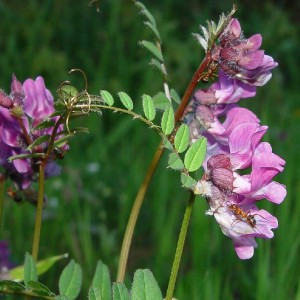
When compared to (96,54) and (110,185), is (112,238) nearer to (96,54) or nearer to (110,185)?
(110,185)

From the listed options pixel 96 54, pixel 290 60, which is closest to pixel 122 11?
pixel 96 54

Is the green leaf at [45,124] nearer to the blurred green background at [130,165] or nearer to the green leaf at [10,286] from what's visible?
the green leaf at [10,286]

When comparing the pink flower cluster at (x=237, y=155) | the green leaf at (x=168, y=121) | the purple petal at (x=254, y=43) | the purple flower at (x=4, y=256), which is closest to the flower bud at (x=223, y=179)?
the pink flower cluster at (x=237, y=155)

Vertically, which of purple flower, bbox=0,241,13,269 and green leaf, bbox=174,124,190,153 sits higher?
green leaf, bbox=174,124,190,153

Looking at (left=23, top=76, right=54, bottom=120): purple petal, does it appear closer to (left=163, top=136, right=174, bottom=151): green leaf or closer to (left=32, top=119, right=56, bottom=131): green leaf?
(left=32, top=119, right=56, bottom=131): green leaf

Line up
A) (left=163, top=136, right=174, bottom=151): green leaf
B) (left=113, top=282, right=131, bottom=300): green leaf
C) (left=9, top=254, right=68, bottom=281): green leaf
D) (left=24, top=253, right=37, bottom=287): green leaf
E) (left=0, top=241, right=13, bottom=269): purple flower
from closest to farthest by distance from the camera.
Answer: (left=113, top=282, right=131, bottom=300): green leaf < (left=163, top=136, right=174, bottom=151): green leaf < (left=24, top=253, right=37, bottom=287): green leaf < (left=9, top=254, right=68, bottom=281): green leaf < (left=0, top=241, right=13, bottom=269): purple flower

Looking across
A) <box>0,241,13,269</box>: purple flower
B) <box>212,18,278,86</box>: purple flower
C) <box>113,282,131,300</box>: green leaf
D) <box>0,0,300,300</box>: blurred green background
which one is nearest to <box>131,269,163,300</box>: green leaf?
<box>113,282,131,300</box>: green leaf

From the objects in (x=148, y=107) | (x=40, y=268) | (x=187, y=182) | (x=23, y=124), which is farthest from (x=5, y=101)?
(x=40, y=268)
